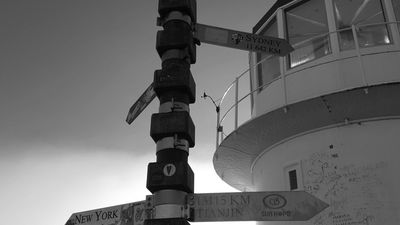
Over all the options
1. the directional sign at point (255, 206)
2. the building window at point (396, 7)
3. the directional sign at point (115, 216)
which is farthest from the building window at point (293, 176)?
the directional sign at point (115, 216)

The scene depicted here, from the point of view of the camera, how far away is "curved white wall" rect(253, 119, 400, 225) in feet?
24.3

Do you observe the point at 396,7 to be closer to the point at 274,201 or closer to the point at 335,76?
the point at 335,76

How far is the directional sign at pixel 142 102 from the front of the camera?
4.85 m

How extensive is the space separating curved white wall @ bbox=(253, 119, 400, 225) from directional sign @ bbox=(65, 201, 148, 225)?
15.0 feet

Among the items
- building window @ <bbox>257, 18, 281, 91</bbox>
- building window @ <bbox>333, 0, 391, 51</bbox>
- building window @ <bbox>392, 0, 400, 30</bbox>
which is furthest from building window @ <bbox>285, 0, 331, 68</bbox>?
building window @ <bbox>392, 0, 400, 30</bbox>

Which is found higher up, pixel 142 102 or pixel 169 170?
pixel 142 102

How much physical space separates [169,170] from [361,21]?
6.90 m

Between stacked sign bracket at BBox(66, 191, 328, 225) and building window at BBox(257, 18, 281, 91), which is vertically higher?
building window at BBox(257, 18, 281, 91)

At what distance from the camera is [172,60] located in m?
4.23

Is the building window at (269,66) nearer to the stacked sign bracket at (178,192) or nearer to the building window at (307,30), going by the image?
the building window at (307,30)

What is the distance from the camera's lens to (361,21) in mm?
9242

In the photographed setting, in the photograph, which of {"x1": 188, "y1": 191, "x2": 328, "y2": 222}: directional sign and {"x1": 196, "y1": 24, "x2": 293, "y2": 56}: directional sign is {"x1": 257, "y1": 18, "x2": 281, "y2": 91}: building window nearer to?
{"x1": 196, "y1": 24, "x2": 293, "y2": 56}: directional sign

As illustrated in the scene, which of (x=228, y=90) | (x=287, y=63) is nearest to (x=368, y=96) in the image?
(x=287, y=63)

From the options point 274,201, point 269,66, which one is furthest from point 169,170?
point 269,66
